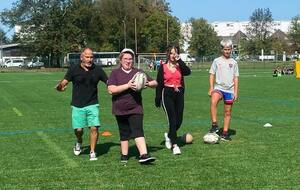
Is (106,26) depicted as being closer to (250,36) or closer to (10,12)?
(10,12)

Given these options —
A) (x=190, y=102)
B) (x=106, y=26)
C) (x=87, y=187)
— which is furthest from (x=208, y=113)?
(x=106, y=26)

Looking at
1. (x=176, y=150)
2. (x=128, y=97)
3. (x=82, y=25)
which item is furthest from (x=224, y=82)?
(x=82, y=25)

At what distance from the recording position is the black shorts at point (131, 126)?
834 cm

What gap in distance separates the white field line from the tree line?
83.7 meters

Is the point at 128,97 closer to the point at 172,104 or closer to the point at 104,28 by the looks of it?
the point at 172,104

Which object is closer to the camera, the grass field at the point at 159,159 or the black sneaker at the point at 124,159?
the grass field at the point at 159,159

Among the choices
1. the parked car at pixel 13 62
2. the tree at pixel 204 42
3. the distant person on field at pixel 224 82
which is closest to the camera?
the distant person on field at pixel 224 82

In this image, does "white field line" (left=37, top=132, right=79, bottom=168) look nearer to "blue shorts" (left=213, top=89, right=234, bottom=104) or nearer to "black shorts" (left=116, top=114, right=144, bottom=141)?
"black shorts" (left=116, top=114, right=144, bottom=141)

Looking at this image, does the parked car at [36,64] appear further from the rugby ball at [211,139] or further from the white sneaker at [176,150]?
the white sneaker at [176,150]

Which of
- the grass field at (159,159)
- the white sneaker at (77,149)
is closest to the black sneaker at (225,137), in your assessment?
the grass field at (159,159)

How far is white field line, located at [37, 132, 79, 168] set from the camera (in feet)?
28.0

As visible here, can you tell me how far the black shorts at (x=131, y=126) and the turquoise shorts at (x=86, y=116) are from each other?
0.52 metres

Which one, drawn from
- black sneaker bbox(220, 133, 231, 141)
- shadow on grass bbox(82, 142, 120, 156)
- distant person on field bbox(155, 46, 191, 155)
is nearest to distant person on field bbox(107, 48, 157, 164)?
distant person on field bbox(155, 46, 191, 155)

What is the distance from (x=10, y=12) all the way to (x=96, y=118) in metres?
95.8
